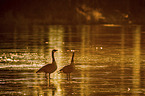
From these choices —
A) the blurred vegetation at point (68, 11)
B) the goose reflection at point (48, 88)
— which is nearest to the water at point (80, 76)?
the goose reflection at point (48, 88)

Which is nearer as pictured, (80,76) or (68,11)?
(80,76)

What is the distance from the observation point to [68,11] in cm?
13250

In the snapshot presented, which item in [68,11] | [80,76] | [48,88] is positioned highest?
[68,11]

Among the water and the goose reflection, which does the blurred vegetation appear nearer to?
the water

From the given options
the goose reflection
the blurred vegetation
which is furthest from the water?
the blurred vegetation

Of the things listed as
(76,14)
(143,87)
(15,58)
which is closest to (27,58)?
(15,58)

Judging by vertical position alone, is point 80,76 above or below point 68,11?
below

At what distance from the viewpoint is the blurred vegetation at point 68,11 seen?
4409 inches

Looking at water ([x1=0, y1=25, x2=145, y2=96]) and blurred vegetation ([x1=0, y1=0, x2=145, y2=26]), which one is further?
blurred vegetation ([x1=0, y1=0, x2=145, y2=26])

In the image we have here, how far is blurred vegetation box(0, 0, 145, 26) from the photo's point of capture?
112m

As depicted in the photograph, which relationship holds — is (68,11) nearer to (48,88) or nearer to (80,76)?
(80,76)

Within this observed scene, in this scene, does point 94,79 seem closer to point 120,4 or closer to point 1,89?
point 1,89

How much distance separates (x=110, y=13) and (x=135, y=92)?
349ft

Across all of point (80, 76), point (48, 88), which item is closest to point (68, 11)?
point (80, 76)
